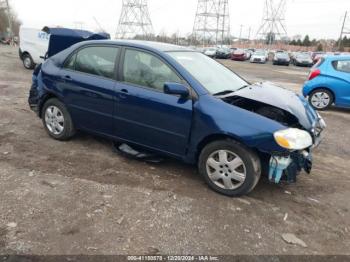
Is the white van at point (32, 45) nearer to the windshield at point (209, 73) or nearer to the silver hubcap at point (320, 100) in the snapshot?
the silver hubcap at point (320, 100)

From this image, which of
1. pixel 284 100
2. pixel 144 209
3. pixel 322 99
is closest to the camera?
pixel 144 209

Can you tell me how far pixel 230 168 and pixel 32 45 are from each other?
13816mm

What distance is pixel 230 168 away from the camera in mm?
3980

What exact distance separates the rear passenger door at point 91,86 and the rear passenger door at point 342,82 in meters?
6.83

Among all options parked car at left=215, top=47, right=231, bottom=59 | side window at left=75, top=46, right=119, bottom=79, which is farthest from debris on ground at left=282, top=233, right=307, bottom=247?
parked car at left=215, top=47, right=231, bottom=59

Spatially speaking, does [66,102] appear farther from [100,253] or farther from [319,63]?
[319,63]

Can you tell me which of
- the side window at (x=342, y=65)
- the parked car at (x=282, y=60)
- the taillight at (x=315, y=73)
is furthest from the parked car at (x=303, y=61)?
the side window at (x=342, y=65)

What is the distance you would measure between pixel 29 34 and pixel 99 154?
1236 centimetres

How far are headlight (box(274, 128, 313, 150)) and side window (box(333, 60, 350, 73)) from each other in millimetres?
6555

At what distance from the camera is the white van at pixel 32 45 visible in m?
15.0

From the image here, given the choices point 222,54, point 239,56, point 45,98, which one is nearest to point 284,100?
point 45,98

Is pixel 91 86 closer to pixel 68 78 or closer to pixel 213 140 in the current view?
pixel 68 78

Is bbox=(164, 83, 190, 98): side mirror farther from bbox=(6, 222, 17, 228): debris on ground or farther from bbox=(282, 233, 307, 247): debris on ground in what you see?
bbox=(6, 222, 17, 228): debris on ground

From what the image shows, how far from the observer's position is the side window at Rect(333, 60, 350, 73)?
9328 mm
